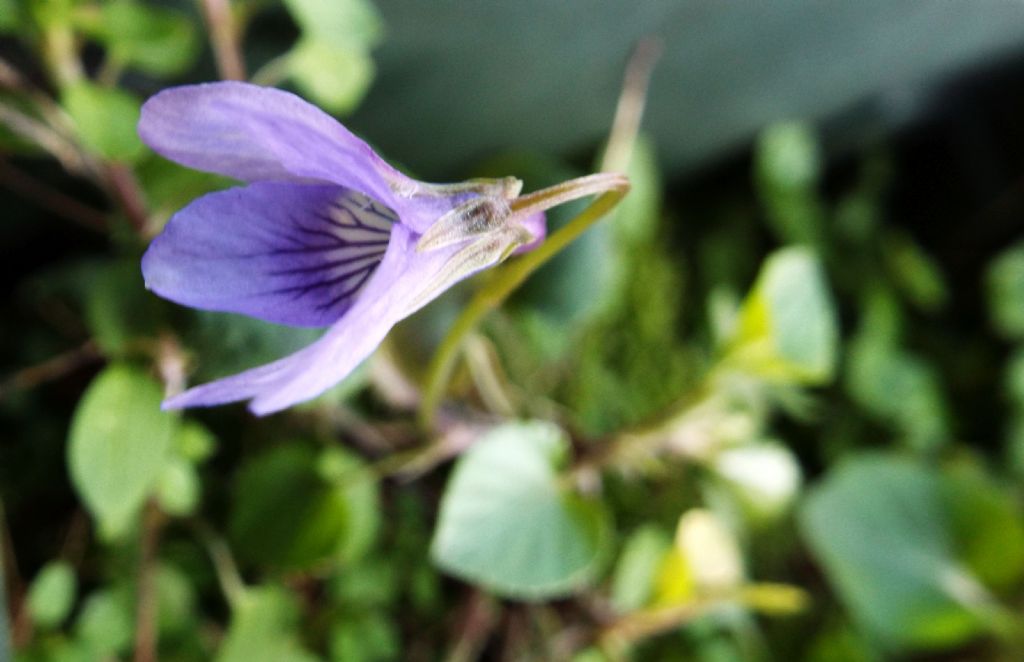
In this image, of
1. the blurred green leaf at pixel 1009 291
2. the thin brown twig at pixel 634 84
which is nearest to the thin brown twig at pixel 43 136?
the thin brown twig at pixel 634 84

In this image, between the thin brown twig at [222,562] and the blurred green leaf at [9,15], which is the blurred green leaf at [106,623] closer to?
the thin brown twig at [222,562]

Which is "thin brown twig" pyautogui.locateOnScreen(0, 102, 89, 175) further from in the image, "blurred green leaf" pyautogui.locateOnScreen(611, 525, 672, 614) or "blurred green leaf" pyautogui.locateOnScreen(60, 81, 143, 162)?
"blurred green leaf" pyautogui.locateOnScreen(611, 525, 672, 614)

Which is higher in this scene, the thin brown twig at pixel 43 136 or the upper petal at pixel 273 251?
the thin brown twig at pixel 43 136

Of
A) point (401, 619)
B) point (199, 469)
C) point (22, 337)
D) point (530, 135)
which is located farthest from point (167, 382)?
point (530, 135)

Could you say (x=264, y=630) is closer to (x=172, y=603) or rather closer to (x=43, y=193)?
(x=172, y=603)

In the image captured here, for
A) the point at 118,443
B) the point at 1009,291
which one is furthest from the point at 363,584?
the point at 1009,291
